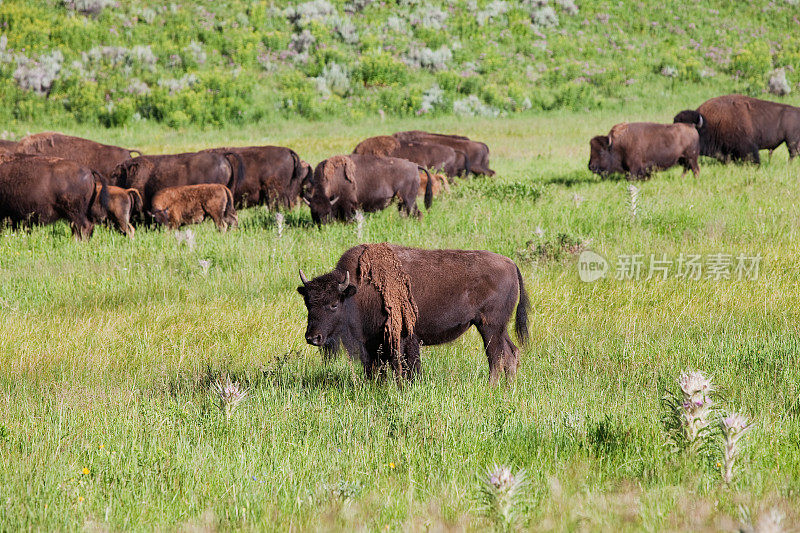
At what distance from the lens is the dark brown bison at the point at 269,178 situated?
15.8 metres

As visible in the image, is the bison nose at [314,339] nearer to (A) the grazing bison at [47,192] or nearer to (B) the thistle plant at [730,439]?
(B) the thistle plant at [730,439]

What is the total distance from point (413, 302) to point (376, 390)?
0.76 m

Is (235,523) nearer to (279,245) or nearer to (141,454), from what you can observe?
(141,454)

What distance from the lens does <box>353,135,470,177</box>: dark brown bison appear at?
1753cm

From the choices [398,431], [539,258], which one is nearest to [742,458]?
[398,431]

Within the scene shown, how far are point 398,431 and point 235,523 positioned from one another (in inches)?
55.6

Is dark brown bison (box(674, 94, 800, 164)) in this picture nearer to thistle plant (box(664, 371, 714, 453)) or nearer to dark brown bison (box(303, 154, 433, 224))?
dark brown bison (box(303, 154, 433, 224))

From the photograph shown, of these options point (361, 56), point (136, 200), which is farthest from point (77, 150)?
point (361, 56)

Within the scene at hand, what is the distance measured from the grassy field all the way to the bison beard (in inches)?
11.1

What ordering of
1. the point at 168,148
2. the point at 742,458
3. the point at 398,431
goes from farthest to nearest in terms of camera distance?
the point at 168,148 < the point at 398,431 < the point at 742,458

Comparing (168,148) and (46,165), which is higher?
(46,165)

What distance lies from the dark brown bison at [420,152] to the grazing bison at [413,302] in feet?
36.9

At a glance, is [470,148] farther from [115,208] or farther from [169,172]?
[115,208]

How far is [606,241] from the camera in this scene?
36.3 ft
